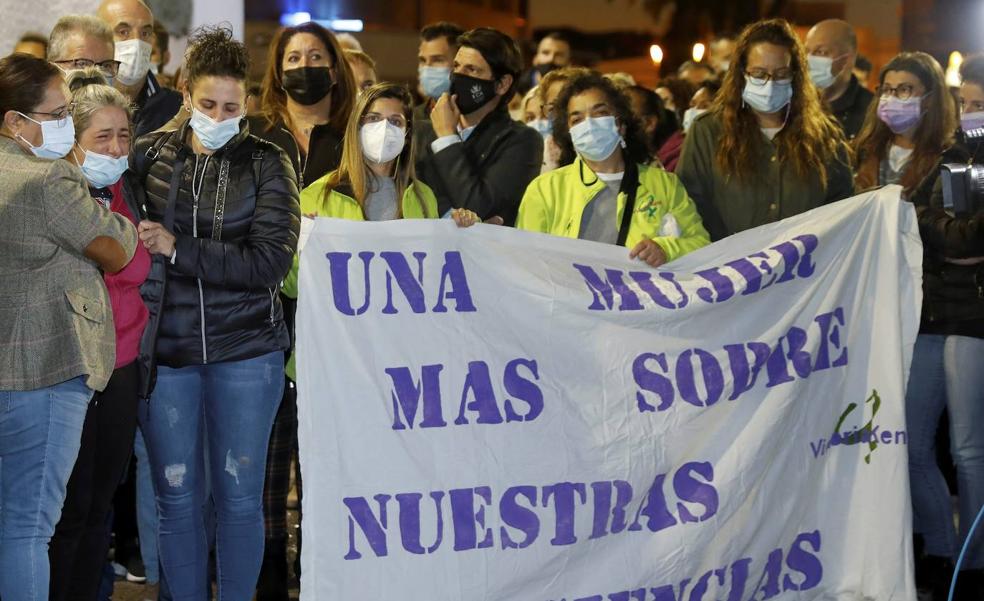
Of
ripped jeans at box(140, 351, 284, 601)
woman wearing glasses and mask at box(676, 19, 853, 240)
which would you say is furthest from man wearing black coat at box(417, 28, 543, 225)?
ripped jeans at box(140, 351, 284, 601)

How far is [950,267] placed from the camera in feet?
18.0

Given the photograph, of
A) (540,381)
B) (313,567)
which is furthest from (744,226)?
(313,567)

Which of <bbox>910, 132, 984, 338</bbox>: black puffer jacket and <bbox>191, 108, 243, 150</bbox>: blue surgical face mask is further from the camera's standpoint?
<bbox>910, 132, 984, 338</bbox>: black puffer jacket

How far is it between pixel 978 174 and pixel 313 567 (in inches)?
106

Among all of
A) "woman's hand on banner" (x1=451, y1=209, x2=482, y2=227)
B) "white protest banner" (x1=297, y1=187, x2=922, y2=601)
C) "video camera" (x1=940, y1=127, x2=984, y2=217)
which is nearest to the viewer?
"white protest banner" (x1=297, y1=187, x2=922, y2=601)

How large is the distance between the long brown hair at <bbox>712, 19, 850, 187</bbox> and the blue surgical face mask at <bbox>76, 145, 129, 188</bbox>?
7.98 ft

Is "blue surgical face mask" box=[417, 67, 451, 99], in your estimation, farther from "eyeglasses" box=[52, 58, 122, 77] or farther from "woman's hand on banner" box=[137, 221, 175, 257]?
"woman's hand on banner" box=[137, 221, 175, 257]

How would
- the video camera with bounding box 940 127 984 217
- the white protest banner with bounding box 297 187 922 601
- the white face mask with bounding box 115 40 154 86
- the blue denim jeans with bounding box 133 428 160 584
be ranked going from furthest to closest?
the white face mask with bounding box 115 40 154 86 < the blue denim jeans with bounding box 133 428 160 584 < the video camera with bounding box 940 127 984 217 < the white protest banner with bounding box 297 187 922 601

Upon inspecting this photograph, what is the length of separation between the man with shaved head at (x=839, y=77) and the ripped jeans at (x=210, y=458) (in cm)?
410

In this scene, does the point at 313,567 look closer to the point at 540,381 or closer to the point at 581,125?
the point at 540,381

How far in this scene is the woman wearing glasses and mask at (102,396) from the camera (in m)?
4.39

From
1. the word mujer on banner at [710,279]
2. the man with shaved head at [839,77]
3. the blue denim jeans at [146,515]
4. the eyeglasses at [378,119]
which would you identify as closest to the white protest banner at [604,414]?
the word mujer on banner at [710,279]

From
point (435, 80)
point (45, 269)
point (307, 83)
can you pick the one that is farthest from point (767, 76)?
point (45, 269)

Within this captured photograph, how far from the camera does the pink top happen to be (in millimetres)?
4355
